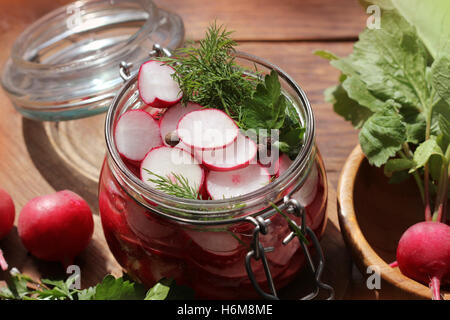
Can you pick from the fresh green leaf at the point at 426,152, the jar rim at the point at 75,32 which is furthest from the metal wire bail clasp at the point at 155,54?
the fresh green leaf at the point at 426,152

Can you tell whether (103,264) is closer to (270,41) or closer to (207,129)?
(207,129)

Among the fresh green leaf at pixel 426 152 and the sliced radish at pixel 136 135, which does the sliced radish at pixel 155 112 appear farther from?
the fresh green leaf at pixel 426 152

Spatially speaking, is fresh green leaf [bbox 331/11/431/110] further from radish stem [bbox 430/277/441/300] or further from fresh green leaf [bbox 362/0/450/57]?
radish stem [bbox 430/277/441/300]

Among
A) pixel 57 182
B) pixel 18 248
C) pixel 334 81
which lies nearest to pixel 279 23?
pixel 334 81

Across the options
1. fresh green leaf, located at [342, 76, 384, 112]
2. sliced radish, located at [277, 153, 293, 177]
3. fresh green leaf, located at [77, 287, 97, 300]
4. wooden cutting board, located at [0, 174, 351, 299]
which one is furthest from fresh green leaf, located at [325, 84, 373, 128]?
fresh green leaf, located at [77, 287, 97, 300]

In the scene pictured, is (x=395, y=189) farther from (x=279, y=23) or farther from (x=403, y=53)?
(x=279, y=23)

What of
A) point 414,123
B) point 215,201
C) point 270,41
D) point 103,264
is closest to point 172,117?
point 215,201
